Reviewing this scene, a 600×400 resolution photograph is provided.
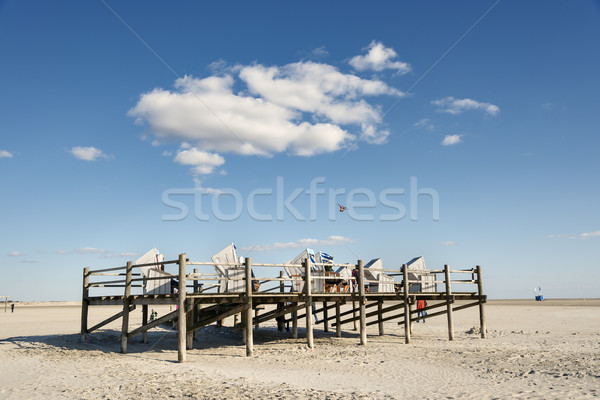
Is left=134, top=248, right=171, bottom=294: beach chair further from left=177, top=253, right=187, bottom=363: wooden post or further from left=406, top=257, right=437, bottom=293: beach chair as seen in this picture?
left=406, top=257, right=437, bottom=293: beach chair

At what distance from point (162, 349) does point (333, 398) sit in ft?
32.2

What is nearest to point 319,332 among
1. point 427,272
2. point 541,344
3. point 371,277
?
point 371,277

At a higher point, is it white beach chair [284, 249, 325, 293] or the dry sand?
white beach chair [284, 249, 325, 293]

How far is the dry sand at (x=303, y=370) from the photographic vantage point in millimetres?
9602

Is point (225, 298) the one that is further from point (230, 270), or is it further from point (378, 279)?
point (378, 279)

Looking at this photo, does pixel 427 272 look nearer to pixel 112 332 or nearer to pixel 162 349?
pixel 162 349

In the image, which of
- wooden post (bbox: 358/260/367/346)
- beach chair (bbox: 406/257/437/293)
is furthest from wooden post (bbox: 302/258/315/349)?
beach chair (bbox: 406/257/437/293)

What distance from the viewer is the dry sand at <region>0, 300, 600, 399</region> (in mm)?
9602

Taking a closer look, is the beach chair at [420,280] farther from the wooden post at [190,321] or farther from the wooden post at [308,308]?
the wooden post at [190,321]

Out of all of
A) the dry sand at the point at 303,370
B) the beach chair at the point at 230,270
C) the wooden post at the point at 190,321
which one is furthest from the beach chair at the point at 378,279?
the wooden post at the point at 190,321

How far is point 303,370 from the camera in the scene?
1248cm

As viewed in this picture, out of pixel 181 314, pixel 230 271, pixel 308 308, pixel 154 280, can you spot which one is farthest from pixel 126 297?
pixel 308 308

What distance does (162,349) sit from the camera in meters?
16.8

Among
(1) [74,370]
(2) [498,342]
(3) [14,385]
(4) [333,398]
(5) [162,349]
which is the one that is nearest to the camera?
(4) [333,398]
